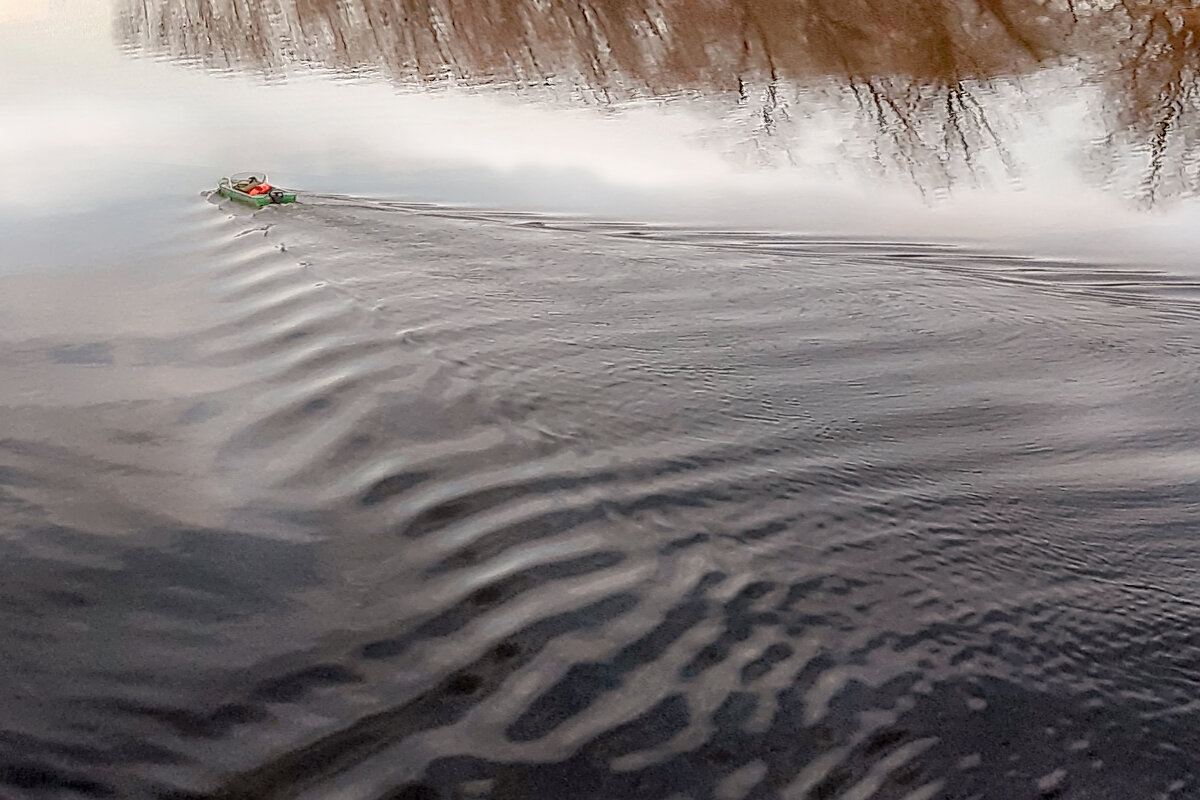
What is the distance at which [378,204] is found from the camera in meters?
8.39

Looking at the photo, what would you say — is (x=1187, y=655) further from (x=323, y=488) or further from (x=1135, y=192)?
(x=1135, y=192)

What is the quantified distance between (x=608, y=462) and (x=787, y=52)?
30.1ft

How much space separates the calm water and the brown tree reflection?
20 cm

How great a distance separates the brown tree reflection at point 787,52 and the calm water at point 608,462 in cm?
20

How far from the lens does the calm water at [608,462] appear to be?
322 cm

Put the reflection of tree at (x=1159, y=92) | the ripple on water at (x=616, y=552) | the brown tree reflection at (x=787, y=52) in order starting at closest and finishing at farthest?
the ripple on water at (x=616, y=552) < the reflection of tree at (x=1159, y=92) < the brown tree reflection at (x=787, y=52)

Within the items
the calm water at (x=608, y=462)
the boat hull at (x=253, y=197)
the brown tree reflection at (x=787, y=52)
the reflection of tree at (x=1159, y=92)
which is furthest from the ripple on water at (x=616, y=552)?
the brown tree reflection at (x=787, y=52)

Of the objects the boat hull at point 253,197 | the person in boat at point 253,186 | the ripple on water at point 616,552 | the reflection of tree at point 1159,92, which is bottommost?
the ripple on water at point 616,552

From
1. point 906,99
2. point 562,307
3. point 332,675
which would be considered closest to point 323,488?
point 332,675

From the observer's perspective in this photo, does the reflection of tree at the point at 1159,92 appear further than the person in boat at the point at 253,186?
Yes

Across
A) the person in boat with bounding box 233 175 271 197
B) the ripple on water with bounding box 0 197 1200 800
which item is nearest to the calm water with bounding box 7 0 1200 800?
the ripple on water with bounding box 0 197 1200 800

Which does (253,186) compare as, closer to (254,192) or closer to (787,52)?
(254,192)

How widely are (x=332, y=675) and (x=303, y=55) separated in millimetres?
11683

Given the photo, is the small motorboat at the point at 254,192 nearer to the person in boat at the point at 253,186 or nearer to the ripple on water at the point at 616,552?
the person in boat at the point at 253,186
